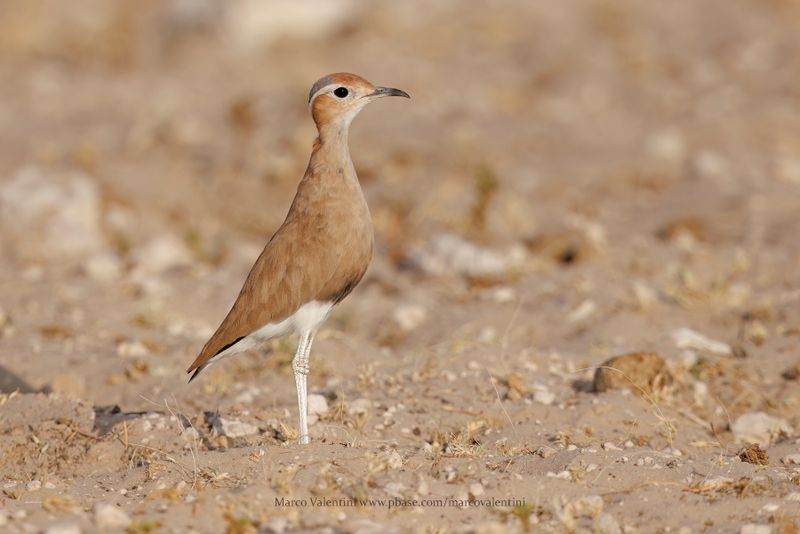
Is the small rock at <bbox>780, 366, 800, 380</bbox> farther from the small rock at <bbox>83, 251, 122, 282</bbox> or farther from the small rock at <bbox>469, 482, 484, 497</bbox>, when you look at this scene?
the small rock at <bbox>83, 251, 122, 282</bbox>

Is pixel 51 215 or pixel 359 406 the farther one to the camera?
pixel 51 215

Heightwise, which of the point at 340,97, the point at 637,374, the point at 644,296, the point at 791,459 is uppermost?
the point at 340,97

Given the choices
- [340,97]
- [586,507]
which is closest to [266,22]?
[340,97]

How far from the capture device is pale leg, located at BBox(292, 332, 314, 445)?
4633mm

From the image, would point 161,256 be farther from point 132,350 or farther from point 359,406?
point 359,406

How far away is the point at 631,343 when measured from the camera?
6.73 m

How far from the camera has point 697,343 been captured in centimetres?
647

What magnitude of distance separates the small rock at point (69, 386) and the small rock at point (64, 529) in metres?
2.31

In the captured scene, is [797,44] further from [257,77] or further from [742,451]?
[742,451]

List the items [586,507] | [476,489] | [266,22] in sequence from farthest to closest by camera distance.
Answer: [266,22], [476,489], [586,507]

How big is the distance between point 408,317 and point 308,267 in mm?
2666

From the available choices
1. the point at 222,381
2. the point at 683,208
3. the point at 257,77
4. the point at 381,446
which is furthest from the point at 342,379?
the point at 257,77

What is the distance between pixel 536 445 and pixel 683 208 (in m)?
5.00

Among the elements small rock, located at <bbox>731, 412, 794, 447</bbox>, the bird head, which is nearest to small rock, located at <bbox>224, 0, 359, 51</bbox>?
the bird head
